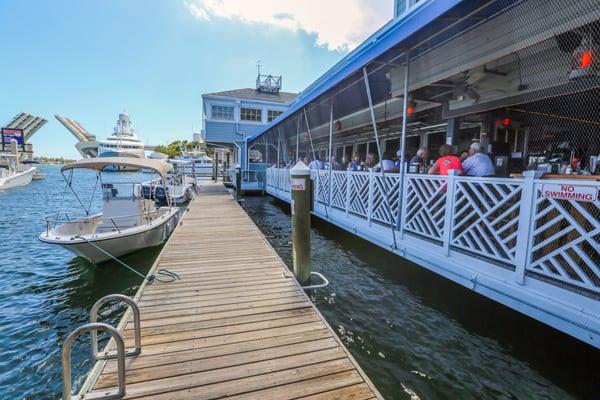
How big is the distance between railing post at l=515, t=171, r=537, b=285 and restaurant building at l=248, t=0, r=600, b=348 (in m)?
0.01

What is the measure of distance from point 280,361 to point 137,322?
1174mm

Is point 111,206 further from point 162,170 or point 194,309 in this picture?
point 194,309

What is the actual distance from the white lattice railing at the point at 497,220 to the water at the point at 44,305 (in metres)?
4.54

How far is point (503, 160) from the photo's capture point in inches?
227

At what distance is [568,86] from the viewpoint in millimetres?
3953

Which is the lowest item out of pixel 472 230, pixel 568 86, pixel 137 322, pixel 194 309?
pixel 194 309

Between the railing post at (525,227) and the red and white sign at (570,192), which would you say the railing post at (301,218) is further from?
the red and white sign at (570,192)

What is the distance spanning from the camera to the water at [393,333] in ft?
9.19

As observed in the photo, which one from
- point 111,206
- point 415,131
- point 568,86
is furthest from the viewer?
point 415,131

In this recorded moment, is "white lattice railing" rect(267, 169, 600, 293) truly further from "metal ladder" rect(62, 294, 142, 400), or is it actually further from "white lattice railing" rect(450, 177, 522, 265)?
"metal ladder" rect(62, 294, 142, 400)

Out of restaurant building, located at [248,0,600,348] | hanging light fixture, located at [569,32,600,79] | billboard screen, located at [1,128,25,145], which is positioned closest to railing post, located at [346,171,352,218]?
A: restaurant building, located at [248,0,600,348]

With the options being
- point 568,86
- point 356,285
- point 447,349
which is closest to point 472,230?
point 447,349

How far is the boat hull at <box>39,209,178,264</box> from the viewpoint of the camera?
5609 mm

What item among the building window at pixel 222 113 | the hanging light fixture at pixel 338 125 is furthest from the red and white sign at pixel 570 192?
the building window at pixel 222 113
